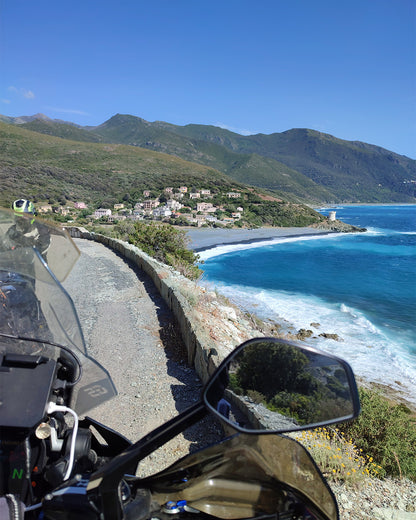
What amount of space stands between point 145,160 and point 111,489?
3857 inches

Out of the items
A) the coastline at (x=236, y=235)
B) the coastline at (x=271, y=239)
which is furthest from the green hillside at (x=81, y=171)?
the coastline at (x=271, y=239)

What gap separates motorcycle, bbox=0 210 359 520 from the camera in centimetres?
112

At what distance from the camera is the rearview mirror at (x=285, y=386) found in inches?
47.0

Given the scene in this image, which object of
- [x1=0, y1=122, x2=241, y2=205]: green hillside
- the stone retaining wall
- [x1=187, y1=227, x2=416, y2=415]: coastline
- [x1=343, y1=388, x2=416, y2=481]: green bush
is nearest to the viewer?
[x1=343, y1=388, x2=416, y2=481]: green bush

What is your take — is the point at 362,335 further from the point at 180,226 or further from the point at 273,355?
the point at 180,226

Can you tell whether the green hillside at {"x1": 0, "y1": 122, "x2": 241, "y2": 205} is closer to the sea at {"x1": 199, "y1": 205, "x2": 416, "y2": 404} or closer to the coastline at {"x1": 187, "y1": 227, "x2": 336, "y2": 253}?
the coastline at {"x1": 187, "y1": 227, "x2": 336, "y2": 253}

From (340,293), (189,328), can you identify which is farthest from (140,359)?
(340,293)

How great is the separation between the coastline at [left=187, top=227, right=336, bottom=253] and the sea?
1.88 metres

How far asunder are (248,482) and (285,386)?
0.33 m

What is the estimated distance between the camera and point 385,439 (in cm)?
434

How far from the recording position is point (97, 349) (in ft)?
20.6

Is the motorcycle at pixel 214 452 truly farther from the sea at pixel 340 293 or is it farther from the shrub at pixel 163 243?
the shrub at pixel 163 243

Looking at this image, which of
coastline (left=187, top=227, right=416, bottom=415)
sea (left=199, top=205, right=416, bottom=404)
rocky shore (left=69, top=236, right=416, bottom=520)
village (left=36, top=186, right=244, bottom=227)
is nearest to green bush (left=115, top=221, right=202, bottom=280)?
sea (left=199, top=205, right=416, bottom=404)

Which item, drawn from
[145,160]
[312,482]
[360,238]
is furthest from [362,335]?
[145,160]
